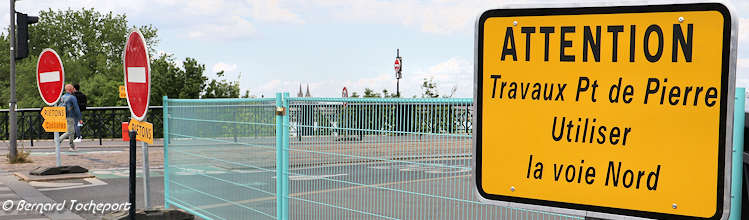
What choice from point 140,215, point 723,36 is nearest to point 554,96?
point 723,36

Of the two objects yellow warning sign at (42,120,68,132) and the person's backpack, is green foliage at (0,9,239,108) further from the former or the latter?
yellow warning sign at (42,120,68,132)

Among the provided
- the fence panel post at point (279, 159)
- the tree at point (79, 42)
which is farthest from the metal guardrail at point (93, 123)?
the tree at point (79, 42)

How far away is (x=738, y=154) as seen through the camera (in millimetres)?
2447

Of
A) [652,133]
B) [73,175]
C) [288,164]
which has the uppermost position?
[652,133]

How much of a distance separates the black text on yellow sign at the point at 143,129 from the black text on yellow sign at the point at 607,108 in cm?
438

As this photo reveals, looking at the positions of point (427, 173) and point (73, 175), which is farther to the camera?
point (73, 175)

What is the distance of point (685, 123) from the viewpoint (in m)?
1.77

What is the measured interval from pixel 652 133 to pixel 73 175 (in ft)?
36.9

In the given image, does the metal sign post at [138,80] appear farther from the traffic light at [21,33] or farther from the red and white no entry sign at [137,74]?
the traffic light at [21,33]

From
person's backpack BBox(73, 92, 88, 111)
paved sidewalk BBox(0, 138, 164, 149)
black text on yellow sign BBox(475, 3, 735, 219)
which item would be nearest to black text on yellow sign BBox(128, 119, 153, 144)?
black text on yellow sign BBox(475, 3, 735, 219)

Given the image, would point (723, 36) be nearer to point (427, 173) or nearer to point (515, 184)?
point (515, 184)

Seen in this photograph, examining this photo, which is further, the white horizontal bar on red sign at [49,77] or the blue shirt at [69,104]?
the blue shirt at [69,104]

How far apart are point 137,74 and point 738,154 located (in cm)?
517

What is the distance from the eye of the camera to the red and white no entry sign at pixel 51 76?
36.3ft
